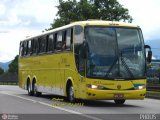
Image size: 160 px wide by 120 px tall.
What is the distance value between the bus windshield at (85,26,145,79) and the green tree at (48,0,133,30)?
59.8 meters

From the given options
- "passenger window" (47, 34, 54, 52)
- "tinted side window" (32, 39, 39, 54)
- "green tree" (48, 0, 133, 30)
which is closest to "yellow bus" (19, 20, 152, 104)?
"passenger window" (47, 34, 54, 52)

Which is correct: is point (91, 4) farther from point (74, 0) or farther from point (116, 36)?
point (116, 36)

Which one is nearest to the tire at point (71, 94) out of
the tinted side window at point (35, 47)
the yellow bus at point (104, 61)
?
the yellow bus at point (104, 61)

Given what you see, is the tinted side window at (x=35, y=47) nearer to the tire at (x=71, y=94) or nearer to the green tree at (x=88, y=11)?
the tire at (x=71, y=94)

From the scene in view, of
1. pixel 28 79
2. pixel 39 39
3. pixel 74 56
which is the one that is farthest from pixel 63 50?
pixel 28 79

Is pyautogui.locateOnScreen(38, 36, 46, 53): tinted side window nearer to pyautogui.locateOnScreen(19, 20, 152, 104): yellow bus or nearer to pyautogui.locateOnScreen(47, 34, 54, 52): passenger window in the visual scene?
pyautogui.locateOnScreen(47, 34, 54, 52): passenger window

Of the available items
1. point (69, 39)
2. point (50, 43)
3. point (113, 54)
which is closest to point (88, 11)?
point (50, 43)

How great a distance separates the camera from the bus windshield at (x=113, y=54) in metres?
20.1

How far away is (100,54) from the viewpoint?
20219 millimetres

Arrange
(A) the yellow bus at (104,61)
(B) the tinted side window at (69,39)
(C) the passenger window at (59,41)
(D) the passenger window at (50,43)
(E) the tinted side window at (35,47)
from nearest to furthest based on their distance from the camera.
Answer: (A) the yellow bus at (104,61) → (B) the tinted side window at (69,39) → (C) the passenger window at (59,41) → (D) the passenger window at (50,43) → (E) the tinted side window at (35,47)

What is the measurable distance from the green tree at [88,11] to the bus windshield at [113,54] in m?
59.8

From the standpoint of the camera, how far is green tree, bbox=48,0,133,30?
269 feet

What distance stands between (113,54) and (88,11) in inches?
2446

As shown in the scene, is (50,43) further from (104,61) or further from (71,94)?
(104,61)
